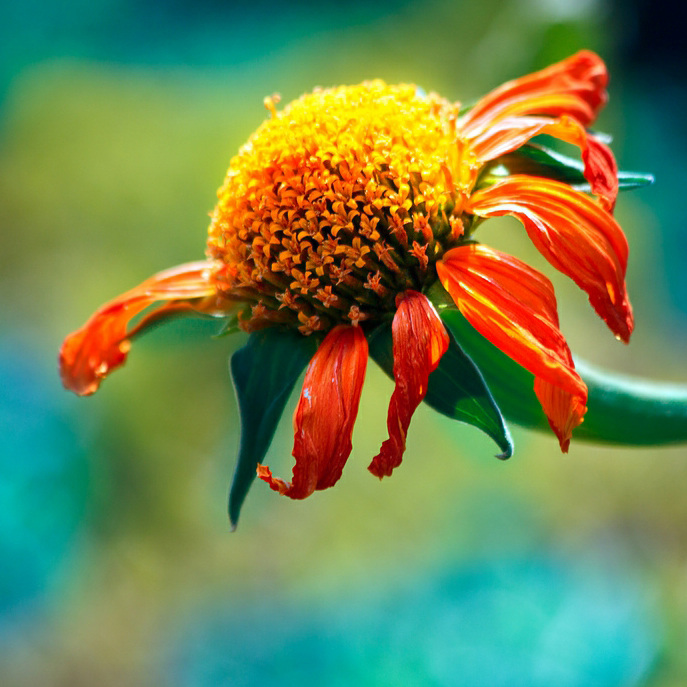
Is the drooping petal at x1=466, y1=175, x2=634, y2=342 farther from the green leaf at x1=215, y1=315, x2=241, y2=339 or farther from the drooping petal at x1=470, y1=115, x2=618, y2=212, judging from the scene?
the green leaf at x1=215, y1=315, x2=241, y2=339

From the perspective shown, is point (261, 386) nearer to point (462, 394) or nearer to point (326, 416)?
point (326, 416)

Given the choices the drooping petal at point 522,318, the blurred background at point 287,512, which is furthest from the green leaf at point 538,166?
the blurred background at point 287,512

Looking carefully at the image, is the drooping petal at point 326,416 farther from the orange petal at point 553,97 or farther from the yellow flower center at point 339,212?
the orange petal at point 553,97

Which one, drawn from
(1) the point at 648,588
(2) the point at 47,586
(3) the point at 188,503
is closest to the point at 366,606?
(3) the point at 188,503

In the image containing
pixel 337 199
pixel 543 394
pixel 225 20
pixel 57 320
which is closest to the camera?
pixel 543 394

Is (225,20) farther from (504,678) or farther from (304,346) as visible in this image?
(304,346)

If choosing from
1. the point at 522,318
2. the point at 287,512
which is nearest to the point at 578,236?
the point at 522,318
